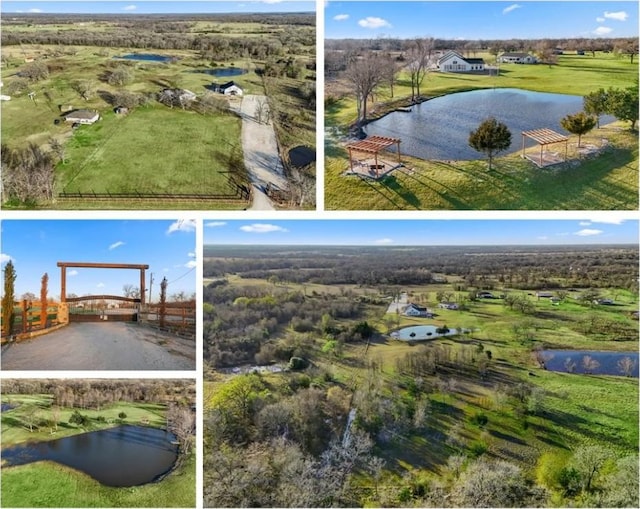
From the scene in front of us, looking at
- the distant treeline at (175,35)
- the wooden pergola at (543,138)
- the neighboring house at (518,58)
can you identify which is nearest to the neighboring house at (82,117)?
the distant treeline at (175,35)

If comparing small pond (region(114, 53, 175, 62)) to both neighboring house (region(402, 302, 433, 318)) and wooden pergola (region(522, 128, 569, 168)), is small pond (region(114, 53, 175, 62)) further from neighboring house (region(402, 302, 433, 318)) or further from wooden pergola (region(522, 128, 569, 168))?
wooden pergola (region(522, 128, 569, 168))

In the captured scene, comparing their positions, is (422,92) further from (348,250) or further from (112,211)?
(112,211)

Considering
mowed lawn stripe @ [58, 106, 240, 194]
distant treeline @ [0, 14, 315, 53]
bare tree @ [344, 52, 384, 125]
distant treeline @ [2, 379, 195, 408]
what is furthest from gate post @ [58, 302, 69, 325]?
bare tree @ [344, 52, 384, 125]

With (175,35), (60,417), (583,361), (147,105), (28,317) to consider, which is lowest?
(60,417)

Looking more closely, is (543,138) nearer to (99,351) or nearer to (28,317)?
(99,351)

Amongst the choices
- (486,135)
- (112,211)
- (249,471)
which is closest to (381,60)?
(486,135)

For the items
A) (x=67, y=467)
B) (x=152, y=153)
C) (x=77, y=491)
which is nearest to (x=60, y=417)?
(x=67, y=467)
